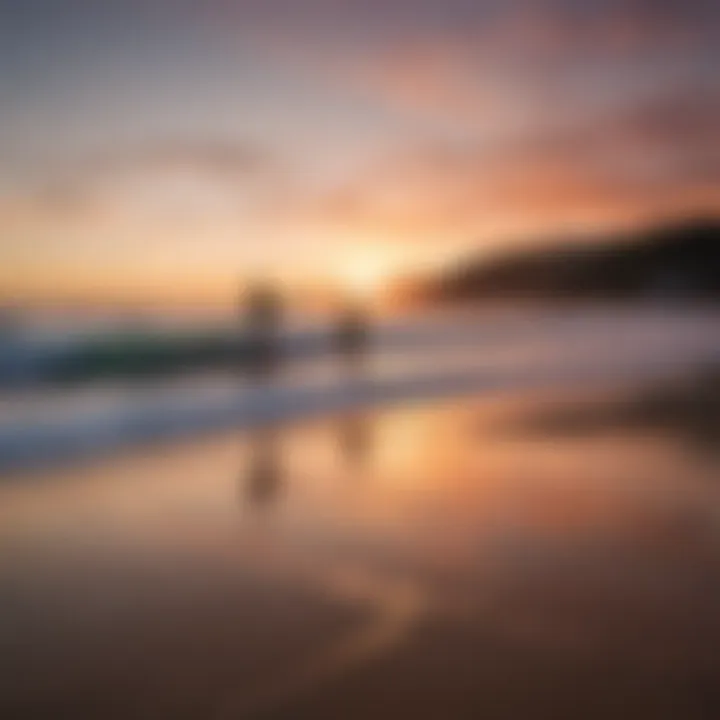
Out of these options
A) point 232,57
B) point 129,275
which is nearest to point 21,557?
point 129,275

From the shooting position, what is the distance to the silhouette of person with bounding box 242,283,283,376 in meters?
4.82

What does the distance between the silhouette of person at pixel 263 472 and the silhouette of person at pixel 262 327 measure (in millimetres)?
1701

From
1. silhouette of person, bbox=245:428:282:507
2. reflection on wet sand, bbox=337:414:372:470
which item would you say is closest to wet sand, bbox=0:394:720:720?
silhouette of person, bbox=245:428:282:507

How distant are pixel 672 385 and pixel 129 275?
4.13 m

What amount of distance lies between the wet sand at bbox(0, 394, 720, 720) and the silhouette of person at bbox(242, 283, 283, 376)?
8.00 feet

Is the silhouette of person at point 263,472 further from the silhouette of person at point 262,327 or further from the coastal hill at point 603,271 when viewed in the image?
the coastal hill at point 603,271

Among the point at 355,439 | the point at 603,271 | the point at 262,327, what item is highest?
the point at 603,271

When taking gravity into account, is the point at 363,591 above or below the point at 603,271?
below

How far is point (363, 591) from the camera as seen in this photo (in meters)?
1.38

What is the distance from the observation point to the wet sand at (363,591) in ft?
3.24

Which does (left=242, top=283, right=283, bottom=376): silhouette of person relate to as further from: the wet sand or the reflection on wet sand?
the wet sand

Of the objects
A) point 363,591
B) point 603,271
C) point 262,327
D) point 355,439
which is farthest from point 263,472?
point 603,271

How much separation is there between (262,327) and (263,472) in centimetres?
346

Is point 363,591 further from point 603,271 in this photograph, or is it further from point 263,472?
point 603,271
